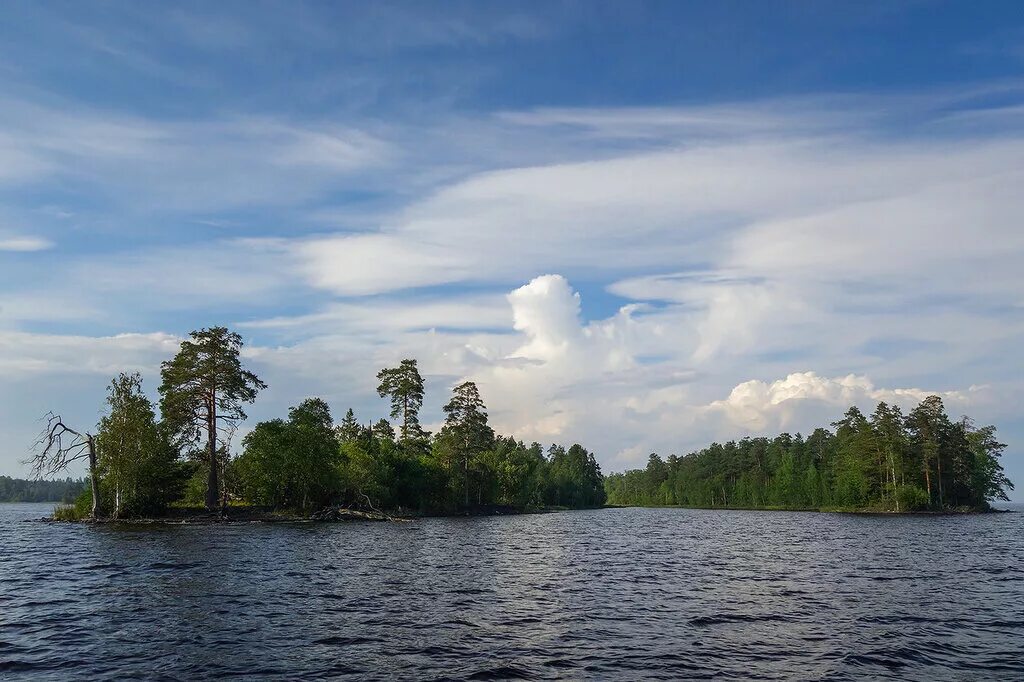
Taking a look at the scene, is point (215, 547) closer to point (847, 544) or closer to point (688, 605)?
point (688, 605)

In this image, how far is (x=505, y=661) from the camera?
21.5 meters

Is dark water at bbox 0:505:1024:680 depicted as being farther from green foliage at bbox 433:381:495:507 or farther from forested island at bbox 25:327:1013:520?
green foliage at bbox 433:381:495:507

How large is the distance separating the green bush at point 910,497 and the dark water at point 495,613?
313 ft

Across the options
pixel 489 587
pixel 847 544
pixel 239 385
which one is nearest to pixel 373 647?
pixel 489 587

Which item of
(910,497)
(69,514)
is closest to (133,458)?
(69,514)

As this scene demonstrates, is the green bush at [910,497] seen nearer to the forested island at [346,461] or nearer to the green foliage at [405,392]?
the forested island at [346,461]

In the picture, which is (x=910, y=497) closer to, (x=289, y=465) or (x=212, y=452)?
(x=289, y=465)

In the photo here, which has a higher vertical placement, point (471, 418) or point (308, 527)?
point (471, 418)

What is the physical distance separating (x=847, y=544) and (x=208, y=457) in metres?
72.6

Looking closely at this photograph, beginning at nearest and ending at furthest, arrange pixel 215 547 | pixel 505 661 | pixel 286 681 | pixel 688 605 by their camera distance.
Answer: pixel 286 681 < pixel 505 661 < pixel 688 605 < pixel 215 547

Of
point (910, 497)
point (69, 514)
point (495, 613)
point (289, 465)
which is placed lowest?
point (910, 497)

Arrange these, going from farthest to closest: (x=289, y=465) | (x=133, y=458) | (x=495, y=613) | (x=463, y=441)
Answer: (x=463, y=441)
(x=289, y=465)
(x=133, y=458)
(x=495, y=613)

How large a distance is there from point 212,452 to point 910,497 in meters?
133

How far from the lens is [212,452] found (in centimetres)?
8538
